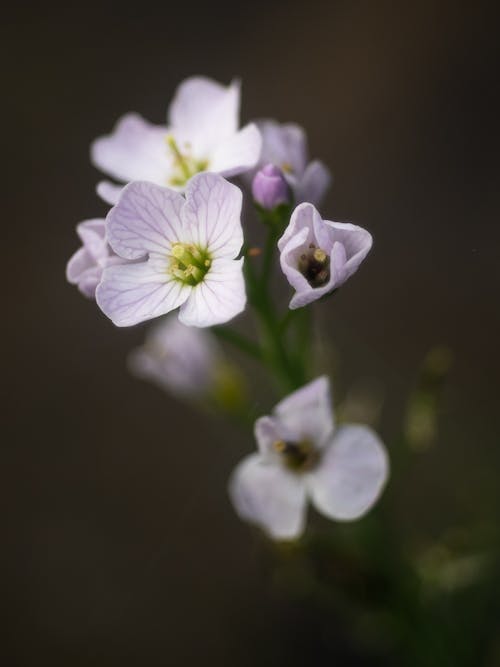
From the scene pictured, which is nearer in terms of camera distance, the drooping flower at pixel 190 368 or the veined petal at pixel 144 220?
the veined petal at pixel 144 220

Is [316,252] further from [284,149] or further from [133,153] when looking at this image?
[133,153]

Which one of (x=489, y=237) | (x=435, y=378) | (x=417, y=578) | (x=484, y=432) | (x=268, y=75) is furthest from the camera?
(x=268, y=75)

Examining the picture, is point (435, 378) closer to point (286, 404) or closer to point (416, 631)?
point (286, 404)

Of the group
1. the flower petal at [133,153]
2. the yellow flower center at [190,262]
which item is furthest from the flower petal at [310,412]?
the flower petal at [133,153]

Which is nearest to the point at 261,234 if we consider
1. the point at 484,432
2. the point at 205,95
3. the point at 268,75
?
the point at 268,75

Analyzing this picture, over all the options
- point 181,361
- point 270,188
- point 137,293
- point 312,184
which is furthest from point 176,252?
point 181,361

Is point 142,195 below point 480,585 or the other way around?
the other way around

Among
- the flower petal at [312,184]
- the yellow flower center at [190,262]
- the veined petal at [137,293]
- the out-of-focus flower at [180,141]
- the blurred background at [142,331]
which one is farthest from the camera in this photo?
the blurred background at [142,331]

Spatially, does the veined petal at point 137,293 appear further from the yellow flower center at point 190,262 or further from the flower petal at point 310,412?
the flower petal at point 310,412
